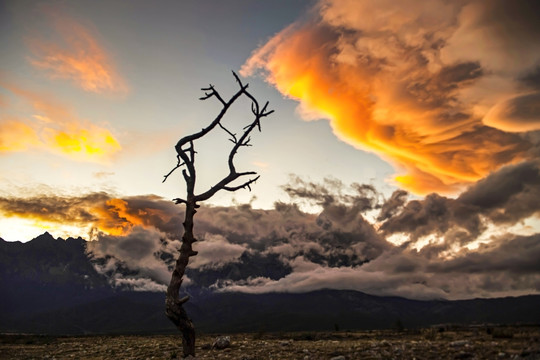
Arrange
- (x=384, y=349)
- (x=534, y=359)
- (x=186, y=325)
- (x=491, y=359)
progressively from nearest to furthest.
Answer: (x=534, y=359) → (x=491, y=359) → (x=384, y=349) → (x=186, y=325)

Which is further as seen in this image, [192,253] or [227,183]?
[227,183]

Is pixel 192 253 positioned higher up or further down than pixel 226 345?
higher up

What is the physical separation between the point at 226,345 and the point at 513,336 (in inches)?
562

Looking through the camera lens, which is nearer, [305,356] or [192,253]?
[305,356]

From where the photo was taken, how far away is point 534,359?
10.5m

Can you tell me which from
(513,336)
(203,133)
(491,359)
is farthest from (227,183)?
(513,336)

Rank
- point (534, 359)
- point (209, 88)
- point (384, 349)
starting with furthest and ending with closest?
point (209, 88)
point (384, 349)
point (534, 359)

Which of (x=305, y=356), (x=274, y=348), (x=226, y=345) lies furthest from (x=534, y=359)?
(x=226, y=345)

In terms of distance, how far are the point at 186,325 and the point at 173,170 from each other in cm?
796

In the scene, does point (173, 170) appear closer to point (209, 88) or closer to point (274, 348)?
point (209, 88)

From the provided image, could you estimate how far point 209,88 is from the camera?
1794 centimetres

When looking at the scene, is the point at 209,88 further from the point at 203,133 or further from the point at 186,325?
the point at 186,325

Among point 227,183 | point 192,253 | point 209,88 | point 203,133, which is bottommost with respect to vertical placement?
point 192,253

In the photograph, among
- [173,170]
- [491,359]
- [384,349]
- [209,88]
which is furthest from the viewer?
[173,170]
